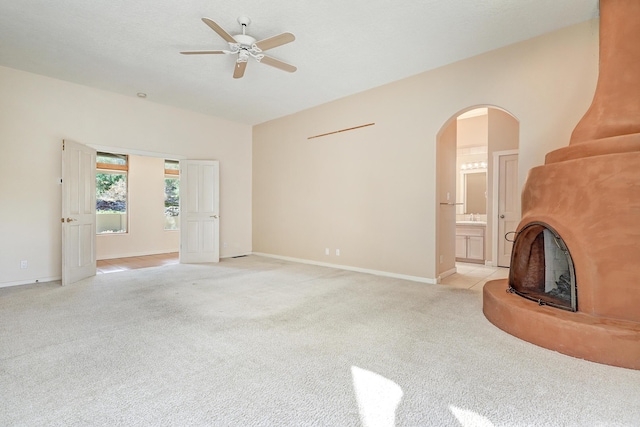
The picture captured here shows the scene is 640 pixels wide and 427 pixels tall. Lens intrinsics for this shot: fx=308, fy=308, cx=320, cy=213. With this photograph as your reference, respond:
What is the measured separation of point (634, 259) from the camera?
2.14m

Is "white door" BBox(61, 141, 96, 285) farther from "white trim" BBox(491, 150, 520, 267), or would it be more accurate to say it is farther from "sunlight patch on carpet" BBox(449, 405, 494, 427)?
"white trim" BBox(491, 150, 520, 267)

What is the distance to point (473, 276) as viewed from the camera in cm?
500

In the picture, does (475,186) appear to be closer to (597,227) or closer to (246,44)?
(597,227)

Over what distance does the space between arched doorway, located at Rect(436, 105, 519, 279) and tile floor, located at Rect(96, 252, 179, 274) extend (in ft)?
17.5

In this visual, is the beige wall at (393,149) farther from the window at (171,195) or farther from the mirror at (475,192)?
the mirror at (475,192)

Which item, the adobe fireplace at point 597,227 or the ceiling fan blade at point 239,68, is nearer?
the adobe fireplace at point 597,227

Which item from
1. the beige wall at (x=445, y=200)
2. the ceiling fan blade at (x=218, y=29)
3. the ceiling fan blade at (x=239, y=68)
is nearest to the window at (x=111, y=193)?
the ceiling fan blade at (x=239, y=68)

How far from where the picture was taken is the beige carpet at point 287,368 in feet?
5.23

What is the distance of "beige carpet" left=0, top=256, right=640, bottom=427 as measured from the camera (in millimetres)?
1594

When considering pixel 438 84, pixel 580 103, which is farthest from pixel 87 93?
pixel 580 103

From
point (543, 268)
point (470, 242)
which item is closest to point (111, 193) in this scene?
point (470, 242)

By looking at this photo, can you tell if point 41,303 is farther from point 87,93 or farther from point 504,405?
point 504,405

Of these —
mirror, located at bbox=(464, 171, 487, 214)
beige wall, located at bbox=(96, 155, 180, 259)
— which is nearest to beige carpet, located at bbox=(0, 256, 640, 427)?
beige wall, located at bbox=(96, 155, 180, 259)

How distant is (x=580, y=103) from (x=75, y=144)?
658cm
